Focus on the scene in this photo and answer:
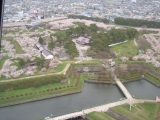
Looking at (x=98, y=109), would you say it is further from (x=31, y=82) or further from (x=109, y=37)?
(x=109, y=37)

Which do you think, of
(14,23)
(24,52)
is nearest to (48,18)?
(14,23)

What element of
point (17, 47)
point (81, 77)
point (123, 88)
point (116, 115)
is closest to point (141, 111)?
point (116, 115)

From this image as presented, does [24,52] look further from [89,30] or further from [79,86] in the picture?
[89,30]

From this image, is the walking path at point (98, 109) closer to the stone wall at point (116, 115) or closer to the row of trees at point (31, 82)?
the stone wall at point (116, 115)

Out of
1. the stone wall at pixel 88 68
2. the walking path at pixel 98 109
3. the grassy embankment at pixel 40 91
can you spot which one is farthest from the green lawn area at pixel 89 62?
the walking path at pixel 98 109

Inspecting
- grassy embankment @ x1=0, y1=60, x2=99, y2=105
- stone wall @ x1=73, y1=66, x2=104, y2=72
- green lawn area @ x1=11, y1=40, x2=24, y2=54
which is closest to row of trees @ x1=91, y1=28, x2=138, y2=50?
stone wall @ x1=73, y1=66, x2=104, y2=72

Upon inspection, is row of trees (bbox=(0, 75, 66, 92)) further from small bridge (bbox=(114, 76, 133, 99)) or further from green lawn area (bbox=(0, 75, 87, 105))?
small bridge (bbox=(114, 76, 133, 99))
